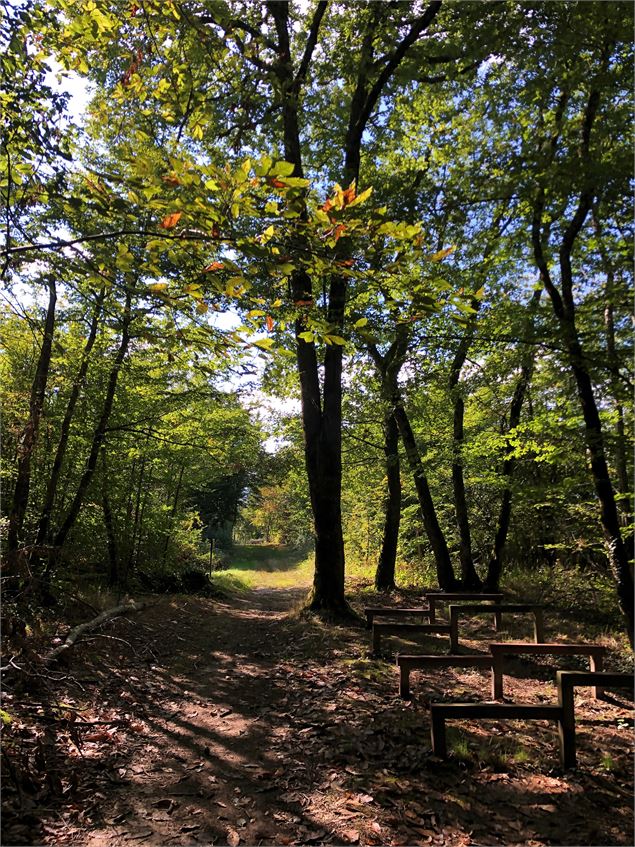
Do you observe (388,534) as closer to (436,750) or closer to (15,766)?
(436,750)

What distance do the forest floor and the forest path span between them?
0.04 ft

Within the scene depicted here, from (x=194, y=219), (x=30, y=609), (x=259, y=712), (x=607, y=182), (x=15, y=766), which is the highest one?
(x=607, y=182)

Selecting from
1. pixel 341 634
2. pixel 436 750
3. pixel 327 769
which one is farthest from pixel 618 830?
pixel 341 634

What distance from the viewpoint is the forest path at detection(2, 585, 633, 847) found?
3125 millimetres

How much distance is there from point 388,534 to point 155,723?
31.2 feet

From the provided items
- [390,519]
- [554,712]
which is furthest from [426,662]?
[390,519]

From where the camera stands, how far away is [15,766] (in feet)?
11.0

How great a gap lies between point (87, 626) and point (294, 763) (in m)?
3.99

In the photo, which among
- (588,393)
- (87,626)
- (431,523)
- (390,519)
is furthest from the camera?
(390,519)

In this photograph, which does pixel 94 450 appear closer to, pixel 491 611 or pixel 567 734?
pixel 491 611

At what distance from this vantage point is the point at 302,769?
12.8ft

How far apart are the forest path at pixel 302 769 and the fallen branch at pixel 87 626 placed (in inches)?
12.0

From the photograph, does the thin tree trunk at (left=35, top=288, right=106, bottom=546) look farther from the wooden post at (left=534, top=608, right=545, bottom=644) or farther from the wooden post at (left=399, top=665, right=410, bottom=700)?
the wooden post at (left=534, top=608, right=545, bottom=644)

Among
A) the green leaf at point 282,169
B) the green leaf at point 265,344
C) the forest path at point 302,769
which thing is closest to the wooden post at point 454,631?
the forest path at point 302,769
